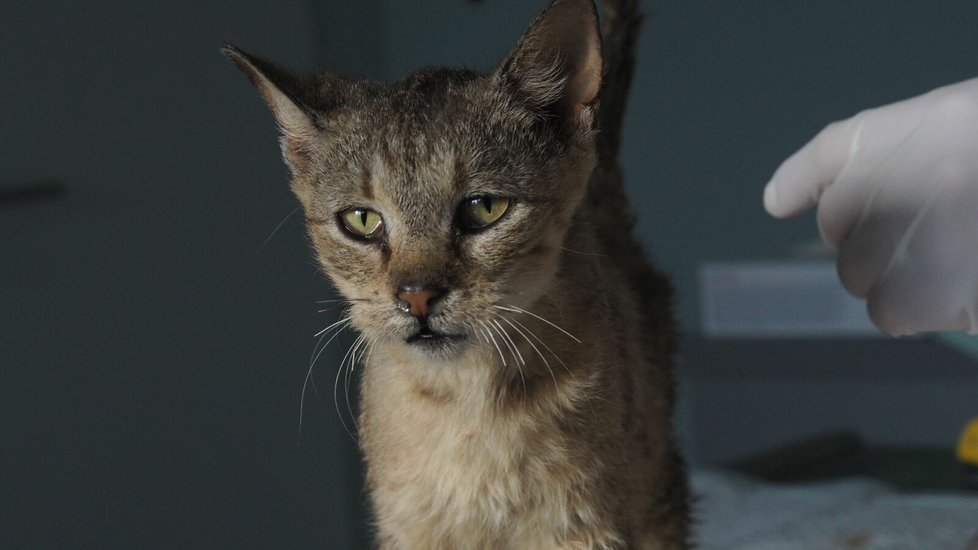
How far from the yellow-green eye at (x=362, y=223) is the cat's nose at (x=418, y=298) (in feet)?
0.29

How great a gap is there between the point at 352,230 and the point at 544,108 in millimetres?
201

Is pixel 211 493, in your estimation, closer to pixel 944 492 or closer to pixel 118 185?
pixel 118 185

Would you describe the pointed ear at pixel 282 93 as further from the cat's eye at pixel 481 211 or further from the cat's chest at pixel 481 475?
the cat's chest at pixel 481 475

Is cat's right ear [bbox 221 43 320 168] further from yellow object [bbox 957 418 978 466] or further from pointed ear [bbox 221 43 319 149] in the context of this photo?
yellow object [bbox 957 418 978 466]

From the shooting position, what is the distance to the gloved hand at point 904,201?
3.70 ft

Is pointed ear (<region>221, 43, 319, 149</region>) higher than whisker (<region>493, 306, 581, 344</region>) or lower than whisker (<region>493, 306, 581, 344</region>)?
higher

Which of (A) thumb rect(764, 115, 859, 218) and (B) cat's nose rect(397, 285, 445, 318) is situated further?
(A) thumb rect(764, 115, 859, 218)

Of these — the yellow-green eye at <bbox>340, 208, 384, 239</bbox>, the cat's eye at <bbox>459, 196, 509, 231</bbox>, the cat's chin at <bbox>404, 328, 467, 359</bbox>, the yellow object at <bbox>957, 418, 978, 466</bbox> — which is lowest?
the yellow object at <bbox>957, 418, 978, 466</bbox>

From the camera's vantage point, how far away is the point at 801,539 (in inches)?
59.9

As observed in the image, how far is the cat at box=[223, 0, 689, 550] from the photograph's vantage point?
929mm

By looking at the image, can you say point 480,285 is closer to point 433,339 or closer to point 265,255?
point 433,339

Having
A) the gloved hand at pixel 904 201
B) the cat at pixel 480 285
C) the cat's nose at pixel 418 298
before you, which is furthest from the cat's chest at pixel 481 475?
the gloved hand at pixel 904 201

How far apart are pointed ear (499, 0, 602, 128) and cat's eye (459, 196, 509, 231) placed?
3.9 inches

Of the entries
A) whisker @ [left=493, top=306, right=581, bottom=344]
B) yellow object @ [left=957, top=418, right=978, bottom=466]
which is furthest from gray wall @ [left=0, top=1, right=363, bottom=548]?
yellow object @ [left=957, top=418, right=978, bottom=466]
